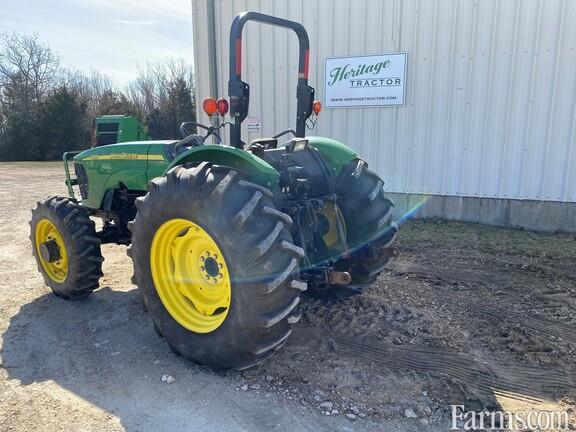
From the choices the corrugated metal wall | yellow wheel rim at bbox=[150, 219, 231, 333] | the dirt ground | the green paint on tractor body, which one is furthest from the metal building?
yellow wheel rim at bbox=[150, 219, 231, 333]

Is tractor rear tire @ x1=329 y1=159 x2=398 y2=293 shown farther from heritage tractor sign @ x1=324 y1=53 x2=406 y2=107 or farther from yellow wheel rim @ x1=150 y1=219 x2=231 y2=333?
heritage tractor sign @ x1=324 y1=53 x2=406 y2=107

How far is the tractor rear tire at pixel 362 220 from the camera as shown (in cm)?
346

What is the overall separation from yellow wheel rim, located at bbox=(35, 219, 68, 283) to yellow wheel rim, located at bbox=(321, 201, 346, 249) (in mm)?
2395

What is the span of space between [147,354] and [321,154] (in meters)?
1.99

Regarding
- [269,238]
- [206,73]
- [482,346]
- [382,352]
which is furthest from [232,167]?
[206,73]

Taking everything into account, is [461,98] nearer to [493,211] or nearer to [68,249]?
[493,211]

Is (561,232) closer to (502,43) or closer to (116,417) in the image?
(502,43)

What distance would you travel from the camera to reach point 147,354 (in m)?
3.13

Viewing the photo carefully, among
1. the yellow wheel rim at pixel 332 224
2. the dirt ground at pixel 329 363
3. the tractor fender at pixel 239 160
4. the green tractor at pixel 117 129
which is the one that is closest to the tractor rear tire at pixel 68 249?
the dirt ground at pixel 329 363

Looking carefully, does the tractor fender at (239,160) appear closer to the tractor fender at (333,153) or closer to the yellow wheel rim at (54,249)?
the tractor fender at (333,153)

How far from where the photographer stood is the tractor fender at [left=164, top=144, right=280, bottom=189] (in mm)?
2703

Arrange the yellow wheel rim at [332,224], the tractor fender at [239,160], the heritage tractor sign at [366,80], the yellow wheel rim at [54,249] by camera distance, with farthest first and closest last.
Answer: the heritage tractor sign at [366,80]
the yellow wheel rim at [54,249]
the yellow wheel rim at [332,224]
the tractor fender at [239,160]

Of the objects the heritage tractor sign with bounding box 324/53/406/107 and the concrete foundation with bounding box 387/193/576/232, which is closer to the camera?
the concrete foundation with bounding box 387/193/576/232

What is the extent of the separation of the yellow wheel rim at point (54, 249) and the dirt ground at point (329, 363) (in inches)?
10.1
